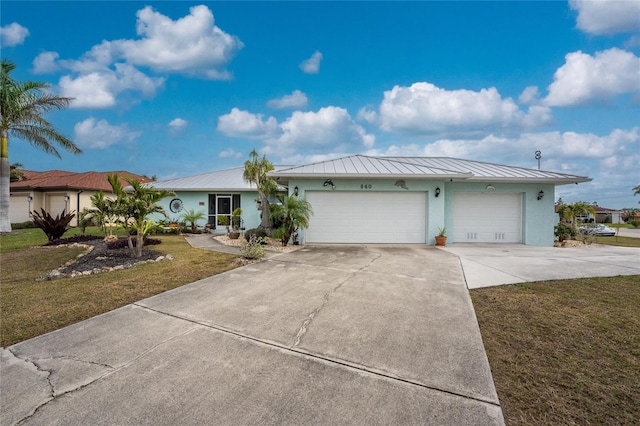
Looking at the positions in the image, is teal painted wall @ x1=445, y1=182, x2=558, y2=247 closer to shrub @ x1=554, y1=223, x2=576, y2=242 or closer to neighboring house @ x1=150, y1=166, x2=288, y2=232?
shrub @ x1=554, y1=223, x2=576, y2=242

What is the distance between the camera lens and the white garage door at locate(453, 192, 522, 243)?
483 inches

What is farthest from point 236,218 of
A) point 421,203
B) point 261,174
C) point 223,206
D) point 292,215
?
point 421,203

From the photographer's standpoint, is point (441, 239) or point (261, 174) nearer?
point (441, 239)

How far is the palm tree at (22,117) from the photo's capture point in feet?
47.3

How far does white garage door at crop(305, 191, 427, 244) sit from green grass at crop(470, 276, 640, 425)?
6410mm

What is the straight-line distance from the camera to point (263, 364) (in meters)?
2.87

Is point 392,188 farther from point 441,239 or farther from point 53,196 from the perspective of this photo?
point 53,196

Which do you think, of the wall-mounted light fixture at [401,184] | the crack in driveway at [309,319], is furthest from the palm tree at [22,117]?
the crack in driveway at [309,319]

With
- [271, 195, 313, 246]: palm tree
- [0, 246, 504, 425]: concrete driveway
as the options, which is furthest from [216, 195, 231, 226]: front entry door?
[0, 246, 504, 425]: concrete driveway

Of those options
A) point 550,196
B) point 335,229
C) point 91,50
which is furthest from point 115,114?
point 550,196

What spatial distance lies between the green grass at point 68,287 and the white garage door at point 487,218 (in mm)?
9586

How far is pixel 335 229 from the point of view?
11672 millimetres

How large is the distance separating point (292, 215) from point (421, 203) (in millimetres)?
5335

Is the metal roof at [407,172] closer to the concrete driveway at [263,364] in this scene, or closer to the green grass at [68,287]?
the green grass at [68,287]
